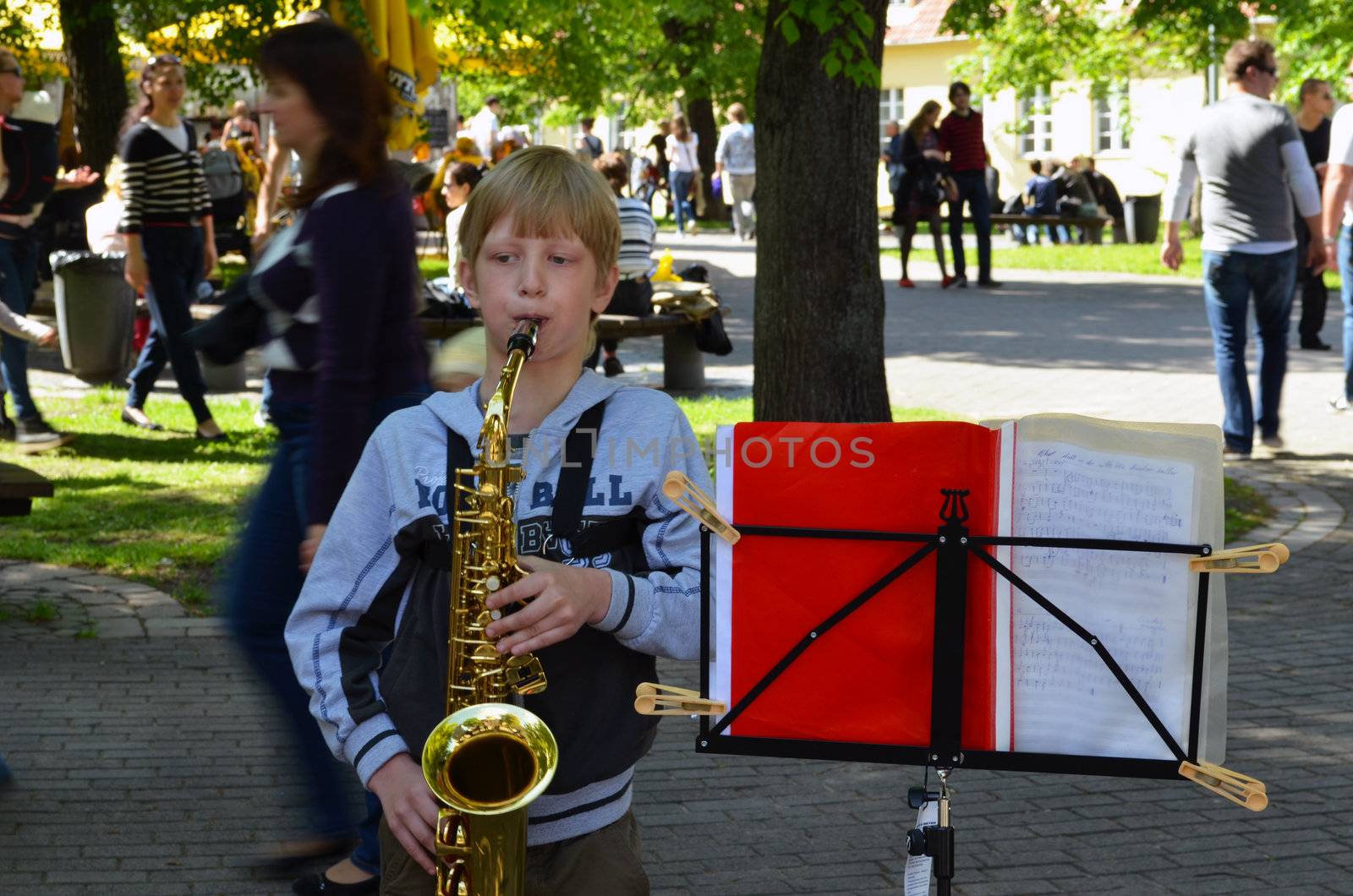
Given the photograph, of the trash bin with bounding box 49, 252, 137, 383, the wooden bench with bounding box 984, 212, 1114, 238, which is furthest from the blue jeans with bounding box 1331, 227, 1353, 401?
A: the wooden bench with bounding box 984, 212, 1114, 238

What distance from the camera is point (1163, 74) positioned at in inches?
1608

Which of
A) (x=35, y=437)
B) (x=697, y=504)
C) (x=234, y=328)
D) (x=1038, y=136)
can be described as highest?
(x=1038, y=136)

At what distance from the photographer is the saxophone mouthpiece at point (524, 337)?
226 cm

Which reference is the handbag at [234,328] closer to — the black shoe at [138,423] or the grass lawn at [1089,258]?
the black shoe at [138,423]

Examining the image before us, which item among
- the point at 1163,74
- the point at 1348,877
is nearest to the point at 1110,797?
the point at 1348,877

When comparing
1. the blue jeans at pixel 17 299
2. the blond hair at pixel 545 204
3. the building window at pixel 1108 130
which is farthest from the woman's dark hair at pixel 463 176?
the building window at pixel 1108 130

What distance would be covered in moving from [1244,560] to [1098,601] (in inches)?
7.9

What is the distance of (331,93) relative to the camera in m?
3.66

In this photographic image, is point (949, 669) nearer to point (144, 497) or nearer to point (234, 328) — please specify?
point (234, 328)

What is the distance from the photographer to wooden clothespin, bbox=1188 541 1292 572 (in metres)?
2.19

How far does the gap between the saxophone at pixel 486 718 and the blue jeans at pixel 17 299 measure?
25.2ft

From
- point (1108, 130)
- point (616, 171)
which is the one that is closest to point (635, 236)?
point (616, 171)

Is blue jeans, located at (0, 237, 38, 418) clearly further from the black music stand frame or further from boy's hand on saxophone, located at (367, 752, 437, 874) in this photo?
the black music stand frame

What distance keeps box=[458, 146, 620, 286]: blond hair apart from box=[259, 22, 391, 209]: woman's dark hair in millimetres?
1131
